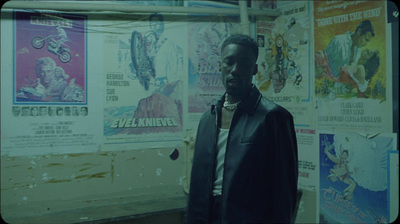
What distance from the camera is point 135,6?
289cm

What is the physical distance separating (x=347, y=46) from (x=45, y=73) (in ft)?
7.30

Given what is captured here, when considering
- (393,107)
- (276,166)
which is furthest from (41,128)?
(393,107)

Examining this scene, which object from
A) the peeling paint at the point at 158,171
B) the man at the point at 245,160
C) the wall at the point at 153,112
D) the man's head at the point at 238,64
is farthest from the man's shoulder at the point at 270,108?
the peeling paint at the point at 158,171

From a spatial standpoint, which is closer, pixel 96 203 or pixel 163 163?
pixel 96 203

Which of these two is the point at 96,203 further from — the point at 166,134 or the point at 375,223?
the point at 375,223

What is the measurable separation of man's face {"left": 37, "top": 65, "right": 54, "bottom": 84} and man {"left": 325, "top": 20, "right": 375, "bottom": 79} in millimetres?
2104

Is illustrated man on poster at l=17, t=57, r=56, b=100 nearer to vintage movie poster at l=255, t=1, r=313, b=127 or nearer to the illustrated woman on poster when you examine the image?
vintage movie poster at l=255, t=1, r=313, b=127

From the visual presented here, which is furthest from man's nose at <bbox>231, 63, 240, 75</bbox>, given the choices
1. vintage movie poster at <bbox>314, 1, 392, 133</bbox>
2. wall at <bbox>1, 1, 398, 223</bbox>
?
vintage movie poster at <bbox>314, 1, 392, 133</bbox>

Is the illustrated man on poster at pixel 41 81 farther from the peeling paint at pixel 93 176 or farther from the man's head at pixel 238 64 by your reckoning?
the man's head at pixel 238 64

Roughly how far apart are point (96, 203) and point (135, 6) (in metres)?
1.50

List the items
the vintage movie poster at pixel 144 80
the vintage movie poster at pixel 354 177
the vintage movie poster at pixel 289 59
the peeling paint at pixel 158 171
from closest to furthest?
the vintage movie poster at pixel 354 177 < the vintage movie poster at pixel 144 80 < the peeling paint at pixel 158 171 < the vintage movie poster at pixel 289 59

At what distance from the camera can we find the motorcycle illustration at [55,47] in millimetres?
2598

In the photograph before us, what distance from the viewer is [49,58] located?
264 cm

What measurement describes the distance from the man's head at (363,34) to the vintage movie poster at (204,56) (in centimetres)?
104
